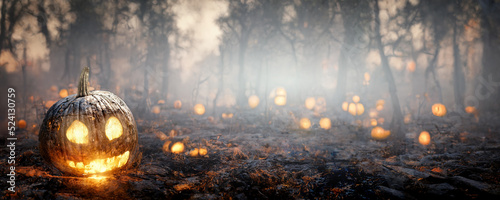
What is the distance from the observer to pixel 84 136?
4457 mm

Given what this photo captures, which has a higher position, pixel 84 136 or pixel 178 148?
pixel 84 136

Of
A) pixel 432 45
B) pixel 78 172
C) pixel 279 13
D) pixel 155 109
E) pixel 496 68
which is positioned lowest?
pixel 78 172

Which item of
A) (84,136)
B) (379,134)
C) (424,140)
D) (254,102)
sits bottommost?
(424,140)

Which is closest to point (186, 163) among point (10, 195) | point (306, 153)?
point (10, 195)

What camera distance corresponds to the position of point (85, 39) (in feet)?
70.1

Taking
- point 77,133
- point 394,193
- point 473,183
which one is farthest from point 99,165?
point 473,183

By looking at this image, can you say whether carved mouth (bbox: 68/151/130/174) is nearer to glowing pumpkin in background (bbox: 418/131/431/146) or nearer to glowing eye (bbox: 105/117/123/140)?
glowing eye (bbox: 105/117/123/140)

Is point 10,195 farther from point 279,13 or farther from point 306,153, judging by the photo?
point 279,13

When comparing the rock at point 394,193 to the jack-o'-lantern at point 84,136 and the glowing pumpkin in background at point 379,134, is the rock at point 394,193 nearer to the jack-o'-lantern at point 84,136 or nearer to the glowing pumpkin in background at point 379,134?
the jack-o'-lantern at point 84,136

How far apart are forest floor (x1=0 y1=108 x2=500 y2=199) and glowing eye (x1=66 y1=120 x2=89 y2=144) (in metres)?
0.83

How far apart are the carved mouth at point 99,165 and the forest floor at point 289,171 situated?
0.21 metres

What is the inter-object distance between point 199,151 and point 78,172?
331 cm

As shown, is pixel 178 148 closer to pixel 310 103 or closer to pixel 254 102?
pixel 254 102

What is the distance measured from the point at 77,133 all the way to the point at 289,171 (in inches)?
187
